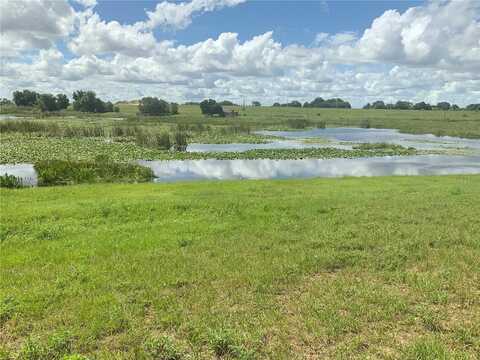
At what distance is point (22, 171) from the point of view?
25.5m

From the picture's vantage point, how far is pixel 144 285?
6.29 metres

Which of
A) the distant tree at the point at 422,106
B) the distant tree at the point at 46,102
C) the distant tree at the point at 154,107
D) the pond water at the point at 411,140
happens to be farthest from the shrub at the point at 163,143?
the distant tree at the point at 422,106

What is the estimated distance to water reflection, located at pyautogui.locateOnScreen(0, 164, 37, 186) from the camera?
22719mm

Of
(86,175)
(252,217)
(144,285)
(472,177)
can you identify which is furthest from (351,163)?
(144,285)

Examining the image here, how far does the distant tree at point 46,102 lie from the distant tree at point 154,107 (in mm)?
24533

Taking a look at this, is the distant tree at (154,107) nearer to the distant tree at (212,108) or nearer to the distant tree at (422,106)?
the distant tree at (212,108)

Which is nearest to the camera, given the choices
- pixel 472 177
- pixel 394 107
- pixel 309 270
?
pixel 309 270

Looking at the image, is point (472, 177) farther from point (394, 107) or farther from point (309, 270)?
point (394, 107)

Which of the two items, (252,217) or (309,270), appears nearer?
(309,270)

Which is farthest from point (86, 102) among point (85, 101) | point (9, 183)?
point (9, 183)

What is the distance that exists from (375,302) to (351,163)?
28.4 metres

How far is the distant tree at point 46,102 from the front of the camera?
107500mm

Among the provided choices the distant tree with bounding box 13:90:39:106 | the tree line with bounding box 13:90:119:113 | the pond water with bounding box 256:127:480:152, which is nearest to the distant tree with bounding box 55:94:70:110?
the tree line with bounding box 13:90:119:113

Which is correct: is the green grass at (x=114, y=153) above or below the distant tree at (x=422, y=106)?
below
